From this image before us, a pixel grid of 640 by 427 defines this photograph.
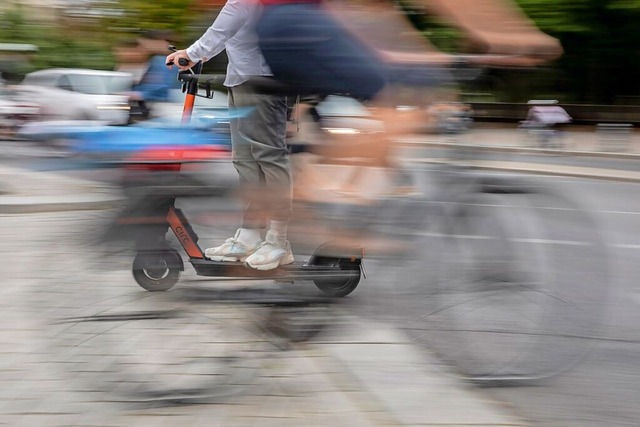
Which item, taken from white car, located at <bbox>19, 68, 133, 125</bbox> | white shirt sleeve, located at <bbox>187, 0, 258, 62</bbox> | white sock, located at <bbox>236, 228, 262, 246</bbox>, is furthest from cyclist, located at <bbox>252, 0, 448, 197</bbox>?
white car, located at <bbox>19, 68, 133, 125</bbox>

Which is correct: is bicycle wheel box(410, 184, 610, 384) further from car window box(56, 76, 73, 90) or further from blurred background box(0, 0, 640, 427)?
car window box(56, 76, 73, 90)

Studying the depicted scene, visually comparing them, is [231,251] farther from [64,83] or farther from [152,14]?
[152,14]

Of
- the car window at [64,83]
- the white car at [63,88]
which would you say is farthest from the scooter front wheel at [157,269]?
the car window at [64,83]

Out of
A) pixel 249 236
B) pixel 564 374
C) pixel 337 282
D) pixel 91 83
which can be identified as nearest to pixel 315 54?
pixel 249 236

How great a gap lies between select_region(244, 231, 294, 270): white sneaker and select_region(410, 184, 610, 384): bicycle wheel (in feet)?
1.86

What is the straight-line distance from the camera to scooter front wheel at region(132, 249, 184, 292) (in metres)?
3.28

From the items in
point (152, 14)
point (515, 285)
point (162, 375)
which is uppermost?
point (515, 285)

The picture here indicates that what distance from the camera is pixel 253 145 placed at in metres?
3.34

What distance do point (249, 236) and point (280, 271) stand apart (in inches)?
7.1

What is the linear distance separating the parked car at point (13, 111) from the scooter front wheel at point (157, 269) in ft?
58.0

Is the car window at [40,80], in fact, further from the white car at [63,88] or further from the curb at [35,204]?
the curb at [35,204]

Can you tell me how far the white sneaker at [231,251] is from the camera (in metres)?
3.43

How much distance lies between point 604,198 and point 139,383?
9.93 meters

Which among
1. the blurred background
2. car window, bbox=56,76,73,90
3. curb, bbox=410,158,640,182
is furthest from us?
car window, bbox=56,76,73,90
